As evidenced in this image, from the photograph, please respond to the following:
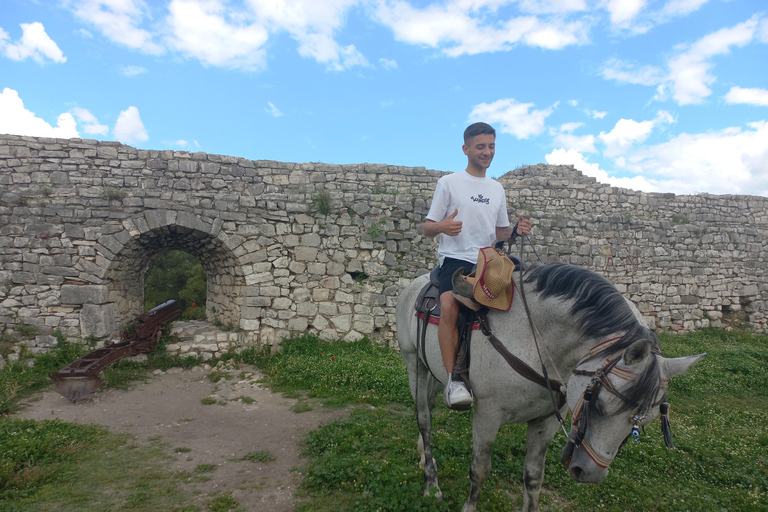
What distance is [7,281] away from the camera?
689 centimetres

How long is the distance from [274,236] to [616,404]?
23.2ft

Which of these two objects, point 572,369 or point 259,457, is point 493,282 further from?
point 259,457

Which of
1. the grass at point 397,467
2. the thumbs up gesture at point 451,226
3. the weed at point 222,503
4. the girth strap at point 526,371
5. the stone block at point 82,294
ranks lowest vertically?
the weed at point 222,503

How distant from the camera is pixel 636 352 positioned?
1834 millimetres

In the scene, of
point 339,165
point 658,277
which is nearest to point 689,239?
point 658,277

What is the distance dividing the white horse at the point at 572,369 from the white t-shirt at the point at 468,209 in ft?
1.70

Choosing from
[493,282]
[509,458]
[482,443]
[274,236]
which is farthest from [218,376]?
[493,282]

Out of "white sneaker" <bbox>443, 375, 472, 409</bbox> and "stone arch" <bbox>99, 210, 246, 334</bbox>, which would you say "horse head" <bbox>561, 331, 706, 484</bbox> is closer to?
"white sneaker" <bbox>443, 375, 472, 409</bbox>

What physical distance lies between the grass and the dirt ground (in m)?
0.18

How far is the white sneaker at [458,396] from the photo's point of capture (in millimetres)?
2582

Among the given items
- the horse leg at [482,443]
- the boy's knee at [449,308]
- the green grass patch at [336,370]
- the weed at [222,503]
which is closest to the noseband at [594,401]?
the horse leg at [482,443]

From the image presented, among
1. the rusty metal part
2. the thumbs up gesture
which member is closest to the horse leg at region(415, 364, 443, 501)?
the thumbs up gesture

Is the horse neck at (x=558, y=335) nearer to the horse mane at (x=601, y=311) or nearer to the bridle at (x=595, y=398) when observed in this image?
the horse mane at (x=601, y=311)

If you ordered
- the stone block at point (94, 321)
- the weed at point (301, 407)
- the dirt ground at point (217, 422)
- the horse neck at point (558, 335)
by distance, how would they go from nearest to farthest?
the horse neck at point (558, 335)
the dirt ground at point (217, 422)
the weed at point (301, 407)
the stone block at point (94, 321)
